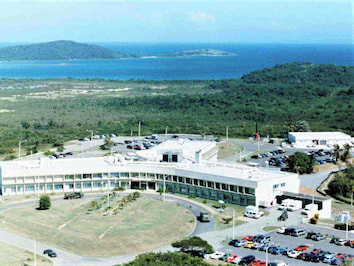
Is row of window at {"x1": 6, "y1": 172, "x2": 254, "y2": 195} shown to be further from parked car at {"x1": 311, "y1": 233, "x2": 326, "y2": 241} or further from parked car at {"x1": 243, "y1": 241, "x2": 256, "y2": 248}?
parked car at {"x1": 243, "y1": 241, "x2": 256, "y2": 248}

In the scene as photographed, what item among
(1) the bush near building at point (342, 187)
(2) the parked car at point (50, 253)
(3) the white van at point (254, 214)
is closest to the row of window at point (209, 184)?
(3) the white van at point (254, 214)

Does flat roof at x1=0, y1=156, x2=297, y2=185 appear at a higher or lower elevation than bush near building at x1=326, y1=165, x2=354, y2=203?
higher

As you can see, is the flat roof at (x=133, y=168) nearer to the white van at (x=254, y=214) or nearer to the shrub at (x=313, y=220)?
the white van at (x=254, y=214)

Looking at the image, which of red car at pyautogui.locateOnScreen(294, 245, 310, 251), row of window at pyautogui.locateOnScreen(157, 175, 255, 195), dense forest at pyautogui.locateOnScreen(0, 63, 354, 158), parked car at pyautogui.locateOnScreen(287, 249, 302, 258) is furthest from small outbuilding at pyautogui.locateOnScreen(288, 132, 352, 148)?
parked car at pyautogui.locateOnScreen(287, 249, 302, 258)

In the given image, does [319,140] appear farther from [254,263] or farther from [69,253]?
[69,253]

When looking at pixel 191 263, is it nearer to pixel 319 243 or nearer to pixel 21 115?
pixel 319 243
